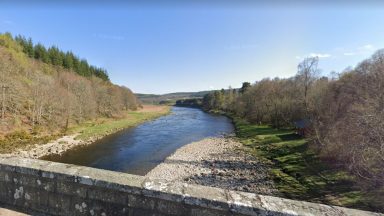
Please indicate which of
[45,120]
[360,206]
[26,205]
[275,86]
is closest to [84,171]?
[26,205]

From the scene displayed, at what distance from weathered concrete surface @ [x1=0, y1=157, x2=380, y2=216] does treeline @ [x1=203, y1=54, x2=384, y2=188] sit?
9.31 m

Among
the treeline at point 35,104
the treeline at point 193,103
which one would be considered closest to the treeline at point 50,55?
the treeline at point 35,104

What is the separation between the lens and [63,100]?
36625 millimetres

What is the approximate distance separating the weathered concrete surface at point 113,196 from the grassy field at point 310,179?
13.3 meters

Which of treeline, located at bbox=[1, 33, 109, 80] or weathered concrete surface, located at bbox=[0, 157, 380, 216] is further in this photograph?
treeline, located at bbox=[1, 33, 109, 80]

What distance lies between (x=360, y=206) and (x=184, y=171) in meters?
12.0

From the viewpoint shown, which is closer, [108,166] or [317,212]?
[317,212]

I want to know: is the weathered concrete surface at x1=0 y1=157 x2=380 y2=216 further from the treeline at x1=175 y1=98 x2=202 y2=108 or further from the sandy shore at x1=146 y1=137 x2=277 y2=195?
the treeline at x1=175 y1=98 x2=202 y2=108

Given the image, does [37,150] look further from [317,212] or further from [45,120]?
[317,212]

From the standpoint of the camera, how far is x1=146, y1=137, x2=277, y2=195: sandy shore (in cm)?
1684

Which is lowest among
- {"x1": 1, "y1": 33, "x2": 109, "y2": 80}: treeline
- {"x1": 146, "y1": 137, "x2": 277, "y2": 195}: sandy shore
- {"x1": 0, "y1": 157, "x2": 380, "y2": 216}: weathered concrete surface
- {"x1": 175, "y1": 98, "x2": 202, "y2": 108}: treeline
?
{"x1": 146, "y1": 137, "x2": 277, "y2": 195}: sandy shore

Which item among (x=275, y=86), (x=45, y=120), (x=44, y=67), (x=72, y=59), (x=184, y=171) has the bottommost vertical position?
(x=184, y=171)

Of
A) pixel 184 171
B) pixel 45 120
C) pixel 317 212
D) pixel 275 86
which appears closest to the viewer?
pixel 317 212

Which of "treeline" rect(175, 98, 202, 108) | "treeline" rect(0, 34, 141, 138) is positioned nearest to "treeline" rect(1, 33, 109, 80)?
"treeline" rect(0, 34, 141, 138)
